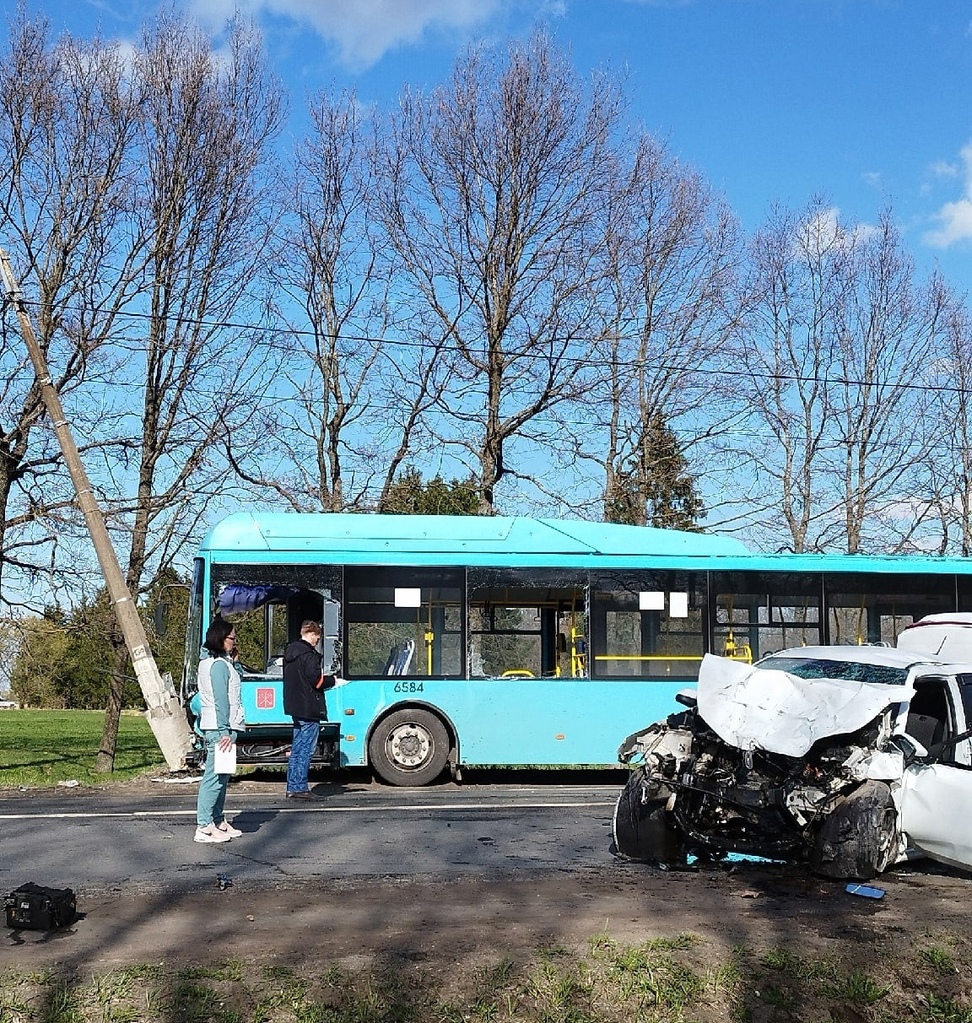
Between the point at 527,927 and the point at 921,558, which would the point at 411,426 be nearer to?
the point at 921,558

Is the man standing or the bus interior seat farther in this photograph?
the bus interior seat

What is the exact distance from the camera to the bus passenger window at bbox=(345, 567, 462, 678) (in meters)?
16.6

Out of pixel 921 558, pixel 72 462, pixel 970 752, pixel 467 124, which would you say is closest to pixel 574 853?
pixel 970 752

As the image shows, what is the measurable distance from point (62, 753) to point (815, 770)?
21861mm

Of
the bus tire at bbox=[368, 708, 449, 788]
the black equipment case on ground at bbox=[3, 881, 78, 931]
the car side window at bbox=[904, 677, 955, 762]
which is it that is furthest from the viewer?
the bus tire at bbox=[368, 708, 449, 788]

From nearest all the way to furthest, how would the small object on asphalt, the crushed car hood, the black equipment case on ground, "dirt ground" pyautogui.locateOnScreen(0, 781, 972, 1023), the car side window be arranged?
"dirt ground" pyautogui.locateOnScreen(0, 781, 972, 1023), the black equipment case on ground, the small object on asphalt, the crushed car hood, the car side window

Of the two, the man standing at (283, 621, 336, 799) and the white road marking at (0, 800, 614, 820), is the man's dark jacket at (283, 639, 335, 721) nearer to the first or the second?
the man standing at (283, 621, 336, 799)

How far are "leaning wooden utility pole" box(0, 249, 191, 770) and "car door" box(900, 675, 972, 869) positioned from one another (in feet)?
34.5

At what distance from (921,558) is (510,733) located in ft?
20.5


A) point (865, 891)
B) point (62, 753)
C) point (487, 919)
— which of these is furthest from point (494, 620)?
point (62, 753)

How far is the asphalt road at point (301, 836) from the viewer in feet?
31.0

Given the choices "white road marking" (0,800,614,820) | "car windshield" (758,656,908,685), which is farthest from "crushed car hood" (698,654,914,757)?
"white road marking" (0,800,614,820)

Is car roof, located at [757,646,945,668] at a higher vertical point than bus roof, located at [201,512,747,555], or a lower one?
lower

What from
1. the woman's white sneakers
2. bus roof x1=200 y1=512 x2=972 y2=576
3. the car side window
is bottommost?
the woman's white sneakers
